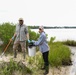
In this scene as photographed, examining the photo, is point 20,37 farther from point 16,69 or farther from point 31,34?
point 31,34

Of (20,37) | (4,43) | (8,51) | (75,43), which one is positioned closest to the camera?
(20,37)

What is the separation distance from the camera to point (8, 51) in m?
23.1

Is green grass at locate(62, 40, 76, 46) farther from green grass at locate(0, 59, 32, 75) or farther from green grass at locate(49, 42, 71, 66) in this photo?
green grass at locate(0, 59, 32, 75)

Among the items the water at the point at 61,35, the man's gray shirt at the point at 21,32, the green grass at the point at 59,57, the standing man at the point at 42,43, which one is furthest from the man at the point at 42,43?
the water at the point at 61,35

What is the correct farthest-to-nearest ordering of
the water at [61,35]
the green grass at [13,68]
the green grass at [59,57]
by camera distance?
the water at [61,35], the green grass at [59,57], the green grass at [13,68]

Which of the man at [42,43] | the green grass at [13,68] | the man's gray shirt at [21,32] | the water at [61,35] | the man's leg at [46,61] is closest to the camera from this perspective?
the green grass at [13,68]

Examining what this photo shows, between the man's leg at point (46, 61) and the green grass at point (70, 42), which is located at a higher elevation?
the man's leg at point (46, 61)

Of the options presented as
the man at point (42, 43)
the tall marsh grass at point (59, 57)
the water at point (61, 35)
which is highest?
the man at point (42, 43)

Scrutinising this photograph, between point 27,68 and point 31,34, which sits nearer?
point 27,68

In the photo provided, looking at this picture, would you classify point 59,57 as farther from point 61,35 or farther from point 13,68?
point 61,35

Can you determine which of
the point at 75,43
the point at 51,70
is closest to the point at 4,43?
the point at 75,43

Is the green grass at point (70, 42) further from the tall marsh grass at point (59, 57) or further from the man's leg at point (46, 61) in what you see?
the man's leg at point (46, 61)

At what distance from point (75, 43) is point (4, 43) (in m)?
6.40

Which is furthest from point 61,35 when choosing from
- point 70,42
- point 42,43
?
point 42,43
